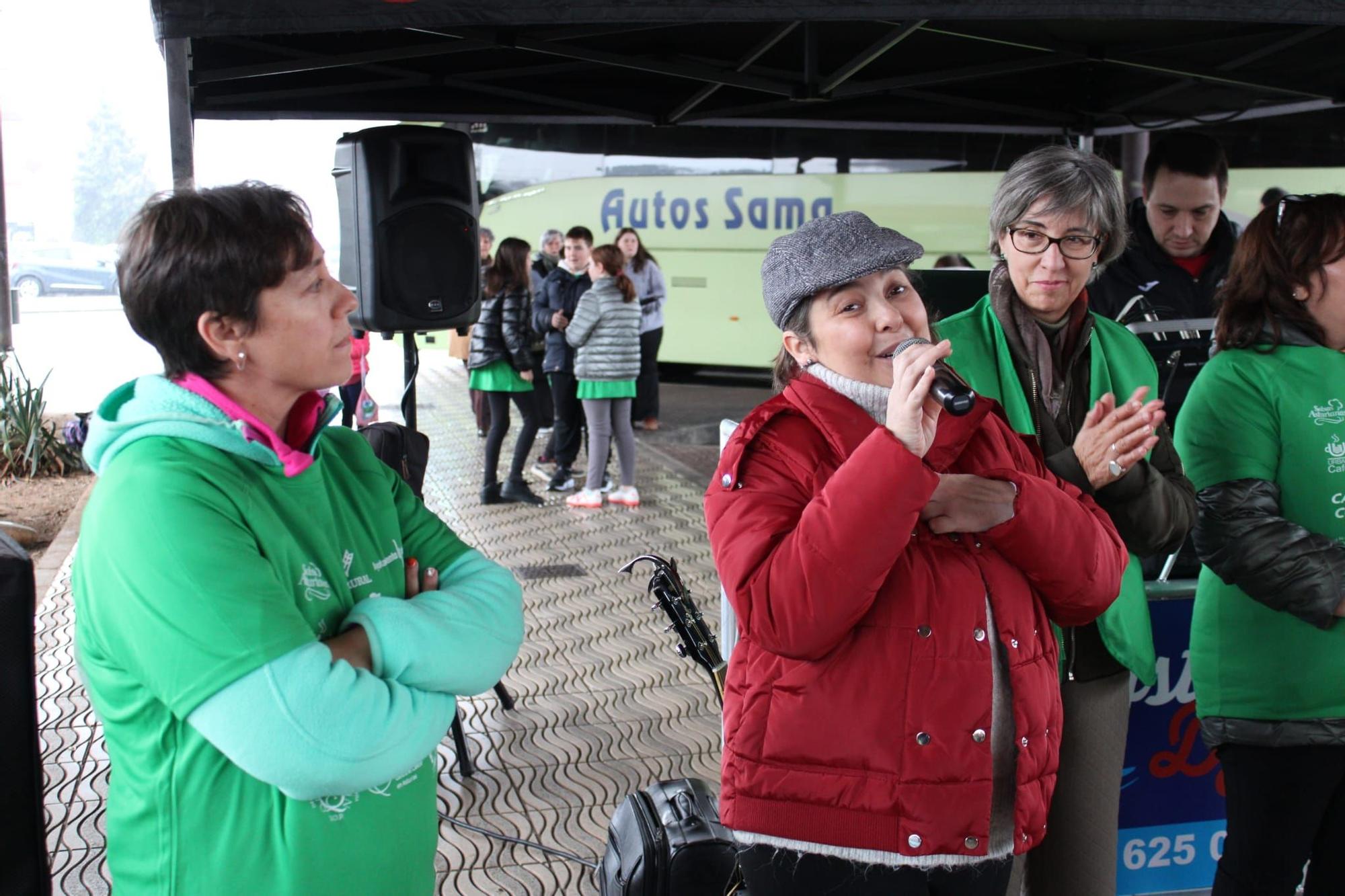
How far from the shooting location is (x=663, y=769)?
447 cm

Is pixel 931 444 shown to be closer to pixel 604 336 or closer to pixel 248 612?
pixel 248 612

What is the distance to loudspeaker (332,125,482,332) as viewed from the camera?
398 centimetres

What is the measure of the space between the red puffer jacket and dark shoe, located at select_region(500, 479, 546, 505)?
7.35m

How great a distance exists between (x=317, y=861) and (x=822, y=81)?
5.16 m

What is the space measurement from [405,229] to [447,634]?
8.64 ft

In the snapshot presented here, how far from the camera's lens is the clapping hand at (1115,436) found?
6.92ft

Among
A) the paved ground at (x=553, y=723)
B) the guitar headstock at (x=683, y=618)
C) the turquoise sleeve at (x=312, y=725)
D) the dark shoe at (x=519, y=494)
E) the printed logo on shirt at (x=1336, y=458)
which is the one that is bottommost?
the paved ground at (x=553, y=723)

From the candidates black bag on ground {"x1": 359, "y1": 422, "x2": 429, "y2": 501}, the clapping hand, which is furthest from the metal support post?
the clapping hand

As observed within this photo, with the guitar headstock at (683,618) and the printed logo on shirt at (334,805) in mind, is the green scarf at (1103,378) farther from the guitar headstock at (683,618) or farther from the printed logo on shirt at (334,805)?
the printed logo on shirt at (334,805)

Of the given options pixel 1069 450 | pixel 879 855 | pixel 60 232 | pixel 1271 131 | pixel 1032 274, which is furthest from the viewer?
pixel 60 232

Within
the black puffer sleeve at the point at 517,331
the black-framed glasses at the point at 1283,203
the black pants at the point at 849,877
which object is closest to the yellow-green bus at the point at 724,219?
the black puffer sleeve at the point at 517,331

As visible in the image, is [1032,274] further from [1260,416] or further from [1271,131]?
[1271,131]

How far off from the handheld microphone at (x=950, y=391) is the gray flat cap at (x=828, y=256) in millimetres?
203

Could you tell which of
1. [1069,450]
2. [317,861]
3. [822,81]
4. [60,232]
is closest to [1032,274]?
[1069,450]
